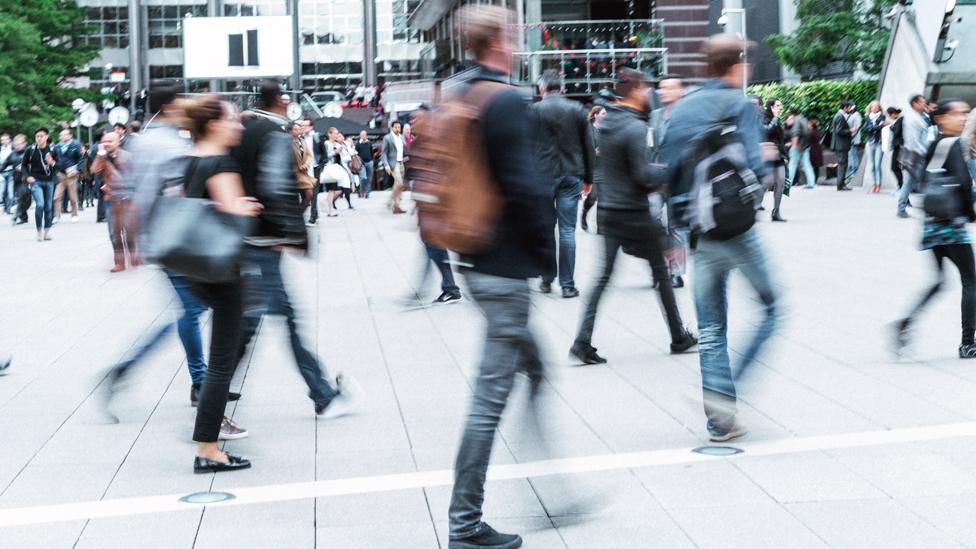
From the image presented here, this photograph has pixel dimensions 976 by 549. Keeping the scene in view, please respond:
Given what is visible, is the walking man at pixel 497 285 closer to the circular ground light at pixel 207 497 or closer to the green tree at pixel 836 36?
the circular ground light at pixel 207 497

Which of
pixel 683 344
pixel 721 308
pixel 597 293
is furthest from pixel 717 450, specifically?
pixel 683 344

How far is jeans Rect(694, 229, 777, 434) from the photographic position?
20.0 feet

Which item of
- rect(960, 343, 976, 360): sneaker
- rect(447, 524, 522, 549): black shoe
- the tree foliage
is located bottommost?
rect(447, 524, 522, 549): black shoe

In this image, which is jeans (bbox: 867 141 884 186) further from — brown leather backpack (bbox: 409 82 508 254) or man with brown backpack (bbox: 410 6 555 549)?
brown leather backpack (bbox: 409 82 508 254)

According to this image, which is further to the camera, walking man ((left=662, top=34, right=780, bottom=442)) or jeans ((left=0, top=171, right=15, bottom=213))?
jeans ((left=0, top=171, right=15, bottom=213))

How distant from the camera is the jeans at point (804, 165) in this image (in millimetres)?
24055

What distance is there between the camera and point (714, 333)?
6.18 m

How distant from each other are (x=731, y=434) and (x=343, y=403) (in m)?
2.12

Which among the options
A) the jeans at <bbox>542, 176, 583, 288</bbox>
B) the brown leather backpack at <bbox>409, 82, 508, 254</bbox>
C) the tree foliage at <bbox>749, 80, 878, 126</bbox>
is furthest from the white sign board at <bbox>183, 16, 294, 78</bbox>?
the brown leather backpack at <bbox>409, 82, 508, 254</bbox>

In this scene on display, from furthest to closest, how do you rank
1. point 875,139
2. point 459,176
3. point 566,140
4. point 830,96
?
point 830,96 → point 875,139 → point 566,140 → point 459,176

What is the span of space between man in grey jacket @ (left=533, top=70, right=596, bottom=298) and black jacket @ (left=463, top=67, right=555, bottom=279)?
625cm

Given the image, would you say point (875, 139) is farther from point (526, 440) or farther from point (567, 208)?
point (526, 440)

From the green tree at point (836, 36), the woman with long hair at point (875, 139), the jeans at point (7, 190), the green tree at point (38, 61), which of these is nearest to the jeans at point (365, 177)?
the jeans at point (7, 190)

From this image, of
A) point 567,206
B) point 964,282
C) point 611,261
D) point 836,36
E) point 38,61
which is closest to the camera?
point 964,282
